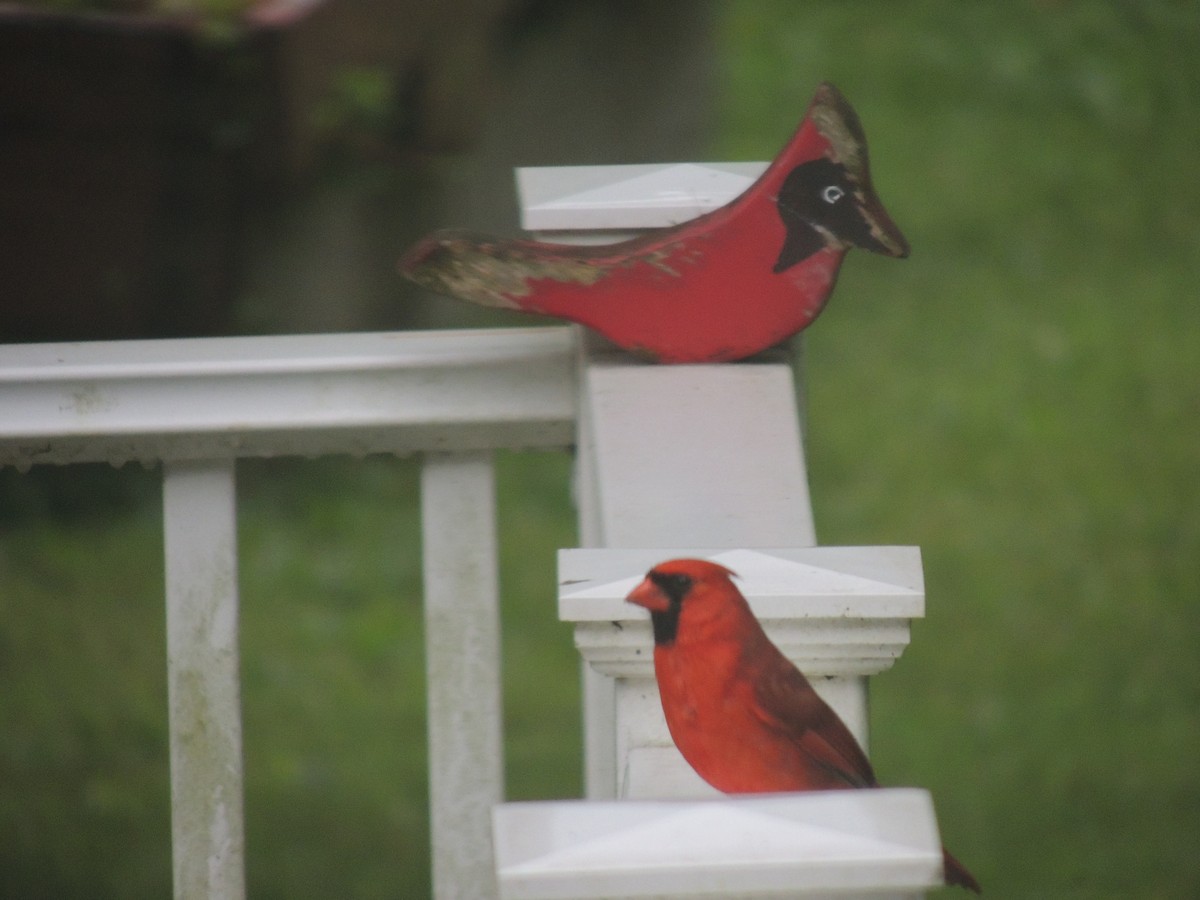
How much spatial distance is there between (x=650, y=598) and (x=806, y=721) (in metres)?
0.09

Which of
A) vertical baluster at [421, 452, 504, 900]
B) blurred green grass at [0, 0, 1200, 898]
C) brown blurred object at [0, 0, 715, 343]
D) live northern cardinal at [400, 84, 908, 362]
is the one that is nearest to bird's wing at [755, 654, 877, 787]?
live northern cardinal at [400, 84, 908, 362]

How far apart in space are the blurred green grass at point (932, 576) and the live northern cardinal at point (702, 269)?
1.48 m

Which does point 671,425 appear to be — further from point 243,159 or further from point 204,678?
point 243,159

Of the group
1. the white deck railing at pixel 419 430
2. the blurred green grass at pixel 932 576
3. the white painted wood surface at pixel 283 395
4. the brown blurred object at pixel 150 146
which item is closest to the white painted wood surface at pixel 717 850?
the white deck railing at pixel 419 430

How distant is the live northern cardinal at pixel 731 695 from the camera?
2.31 feet

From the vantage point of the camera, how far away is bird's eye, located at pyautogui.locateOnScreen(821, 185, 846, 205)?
33.4 inches

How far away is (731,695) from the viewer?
706 mm

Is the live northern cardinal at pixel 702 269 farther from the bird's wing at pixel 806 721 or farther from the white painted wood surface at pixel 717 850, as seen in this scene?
the white painted wood surface at pixel 717 850

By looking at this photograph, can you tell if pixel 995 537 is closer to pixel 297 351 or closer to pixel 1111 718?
pixel 1111 718

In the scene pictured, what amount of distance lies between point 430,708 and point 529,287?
1.05 ft

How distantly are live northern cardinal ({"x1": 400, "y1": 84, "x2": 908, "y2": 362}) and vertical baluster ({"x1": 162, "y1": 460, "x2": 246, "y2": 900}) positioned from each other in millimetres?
222

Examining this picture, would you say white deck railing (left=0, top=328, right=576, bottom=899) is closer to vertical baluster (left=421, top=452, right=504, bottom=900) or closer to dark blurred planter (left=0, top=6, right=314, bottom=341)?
vertical baluster (left=421, top=452, right=504, bottom=900)

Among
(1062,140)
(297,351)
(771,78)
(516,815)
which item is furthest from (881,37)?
(516,815)

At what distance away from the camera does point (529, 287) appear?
0.87m
